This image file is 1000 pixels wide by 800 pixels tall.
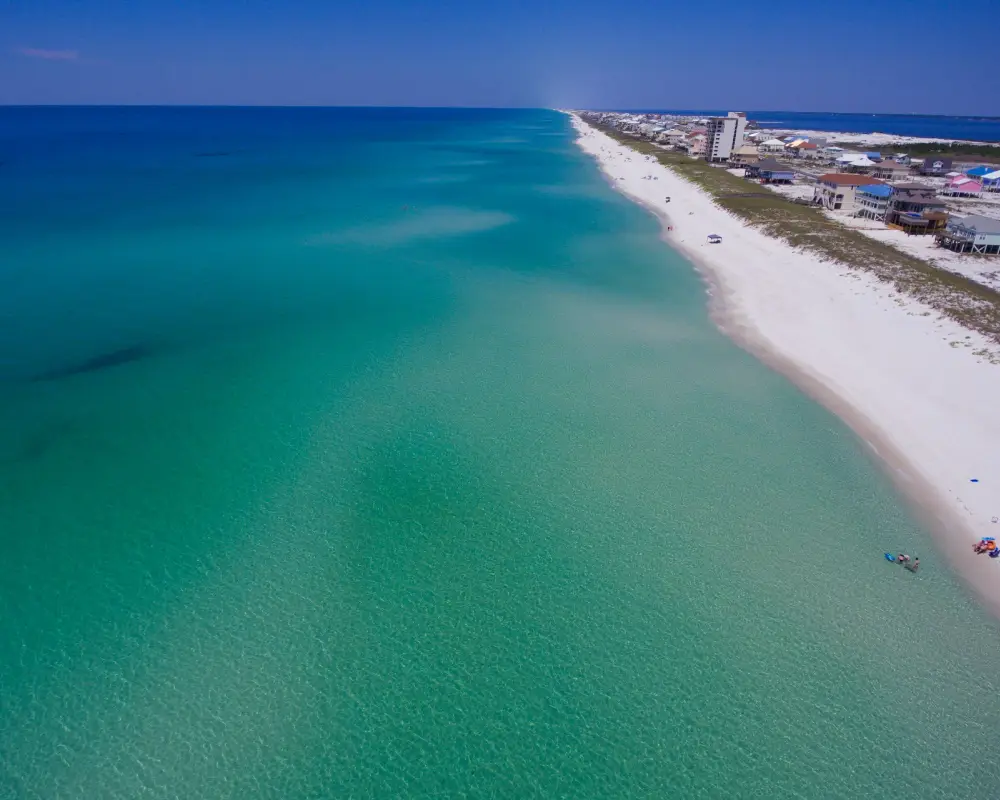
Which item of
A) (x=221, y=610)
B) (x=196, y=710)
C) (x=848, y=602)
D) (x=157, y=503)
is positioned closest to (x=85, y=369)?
(x=157, y=503)

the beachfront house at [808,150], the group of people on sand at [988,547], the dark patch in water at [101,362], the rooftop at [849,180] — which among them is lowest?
the dark patch in water at [101,362]

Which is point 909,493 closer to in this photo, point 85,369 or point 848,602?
point 848,602

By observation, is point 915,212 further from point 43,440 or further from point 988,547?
point 43,440

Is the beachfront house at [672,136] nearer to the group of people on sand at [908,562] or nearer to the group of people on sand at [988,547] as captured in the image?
the group of people on sand at [988,547]

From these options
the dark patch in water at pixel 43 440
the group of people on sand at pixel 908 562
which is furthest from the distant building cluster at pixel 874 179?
the dark patch in water at pixel 43 440

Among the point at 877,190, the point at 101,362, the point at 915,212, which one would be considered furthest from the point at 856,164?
the point at 101,362

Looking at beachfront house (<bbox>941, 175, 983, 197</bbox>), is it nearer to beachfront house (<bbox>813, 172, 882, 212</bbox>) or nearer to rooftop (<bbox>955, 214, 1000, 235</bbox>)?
beachfront house (<bbox>813, 172, 882, 212</bbox>)

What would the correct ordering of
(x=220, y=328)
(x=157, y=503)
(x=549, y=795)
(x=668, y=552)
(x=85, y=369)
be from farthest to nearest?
(x=220, y=328) < (x=85, y=369) < (x=157, y=503) < (x=668, y=552) < (x=549, y=795)
